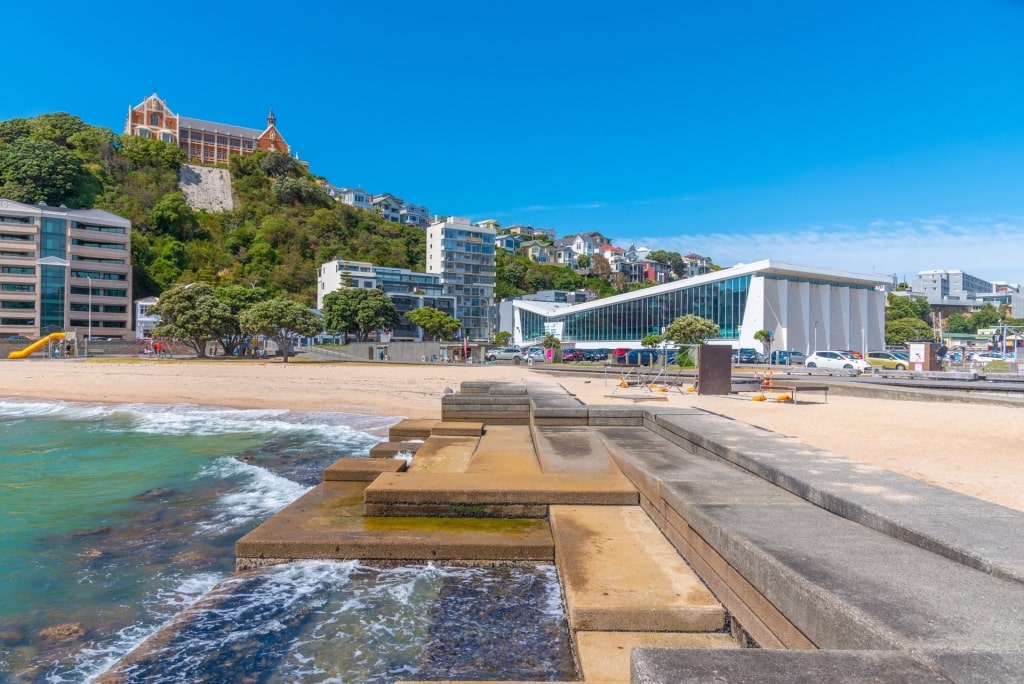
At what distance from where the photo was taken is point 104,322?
7131cm

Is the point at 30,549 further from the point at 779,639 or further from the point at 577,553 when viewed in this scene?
the point at 779,639

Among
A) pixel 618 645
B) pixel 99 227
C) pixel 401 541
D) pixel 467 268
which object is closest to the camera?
pixel 618 645

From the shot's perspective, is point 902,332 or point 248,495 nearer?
point 248,495

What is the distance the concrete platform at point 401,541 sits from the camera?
16.9 ft

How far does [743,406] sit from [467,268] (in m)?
93.8

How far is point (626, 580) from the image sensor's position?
153 inches

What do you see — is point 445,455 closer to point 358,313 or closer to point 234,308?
point 234,308

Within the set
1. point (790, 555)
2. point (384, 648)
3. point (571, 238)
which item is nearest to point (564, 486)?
point (384, 648)

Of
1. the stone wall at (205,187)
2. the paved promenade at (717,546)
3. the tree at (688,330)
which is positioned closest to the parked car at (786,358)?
the tree at (688,330)

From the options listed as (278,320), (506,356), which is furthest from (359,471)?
(506,356)

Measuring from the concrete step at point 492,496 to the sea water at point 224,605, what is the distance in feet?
2.44

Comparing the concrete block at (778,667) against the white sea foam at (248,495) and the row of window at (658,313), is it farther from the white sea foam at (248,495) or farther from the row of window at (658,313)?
the row of window at (658,313)

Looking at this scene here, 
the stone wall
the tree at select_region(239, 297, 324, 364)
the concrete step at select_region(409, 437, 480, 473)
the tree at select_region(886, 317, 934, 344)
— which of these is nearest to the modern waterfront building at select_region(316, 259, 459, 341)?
the stone wall

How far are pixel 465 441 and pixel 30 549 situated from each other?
208 inches
